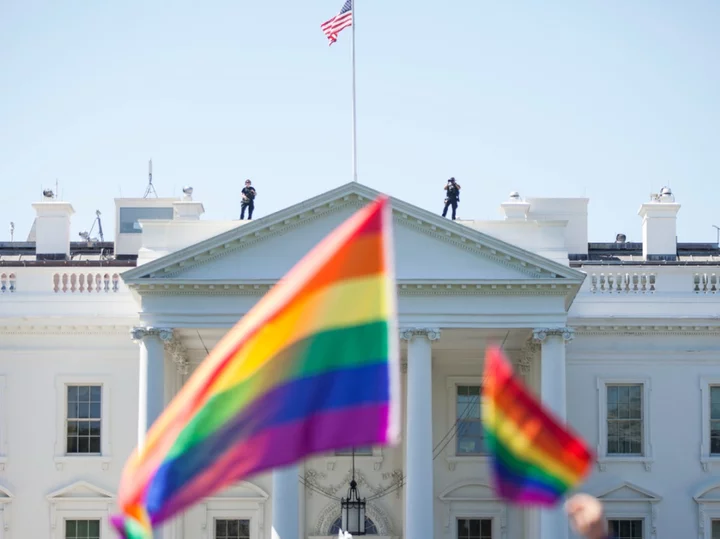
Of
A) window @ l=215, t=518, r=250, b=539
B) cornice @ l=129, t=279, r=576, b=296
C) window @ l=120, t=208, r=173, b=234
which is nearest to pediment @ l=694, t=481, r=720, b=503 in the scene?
cornice @ l=129, t=279, r=576, b=296

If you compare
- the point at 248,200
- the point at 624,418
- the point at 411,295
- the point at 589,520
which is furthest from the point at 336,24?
the point at 589,520

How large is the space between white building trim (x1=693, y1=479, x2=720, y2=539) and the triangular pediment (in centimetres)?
773

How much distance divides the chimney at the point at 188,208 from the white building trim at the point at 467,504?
407 inches

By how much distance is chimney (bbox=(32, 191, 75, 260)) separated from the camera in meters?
45.8

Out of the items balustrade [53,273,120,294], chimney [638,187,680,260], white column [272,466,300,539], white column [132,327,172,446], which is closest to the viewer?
white column [272,466,300,539]

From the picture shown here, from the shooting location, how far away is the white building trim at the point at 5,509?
135 feet

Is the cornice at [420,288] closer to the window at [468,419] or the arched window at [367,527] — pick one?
the window at [468,419]

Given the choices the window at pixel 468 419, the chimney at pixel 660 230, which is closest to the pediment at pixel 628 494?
the window at pixel 468 419

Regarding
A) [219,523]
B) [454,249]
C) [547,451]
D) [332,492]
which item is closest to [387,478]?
[332,492]

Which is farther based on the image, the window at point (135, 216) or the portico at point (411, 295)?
the window at point (135, 216)

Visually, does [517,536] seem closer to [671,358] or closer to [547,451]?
[671,358]

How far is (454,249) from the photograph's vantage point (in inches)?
1469

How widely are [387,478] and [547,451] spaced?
30.9 metres

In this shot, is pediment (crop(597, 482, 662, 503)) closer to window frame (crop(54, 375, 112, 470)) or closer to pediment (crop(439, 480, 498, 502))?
pediment (crop(439, 480, 498, 502))
